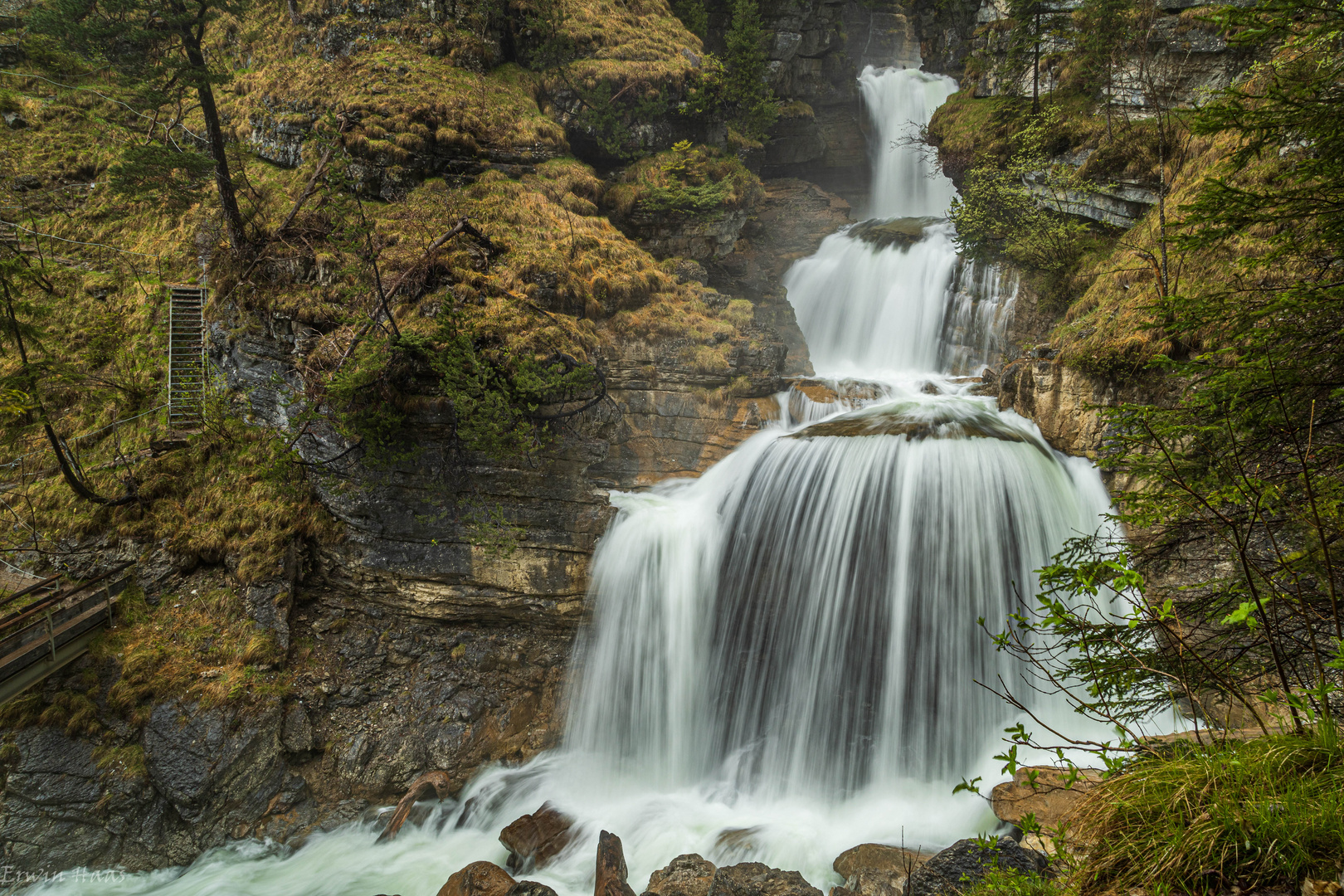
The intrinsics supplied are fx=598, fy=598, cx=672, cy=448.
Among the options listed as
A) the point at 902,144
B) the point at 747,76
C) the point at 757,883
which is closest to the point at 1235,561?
the point at 757,883

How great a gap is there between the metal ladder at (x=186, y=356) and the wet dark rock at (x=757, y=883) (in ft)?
37.1

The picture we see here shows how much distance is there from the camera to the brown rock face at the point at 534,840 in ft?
26.2

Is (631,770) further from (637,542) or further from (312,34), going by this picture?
(312,34)

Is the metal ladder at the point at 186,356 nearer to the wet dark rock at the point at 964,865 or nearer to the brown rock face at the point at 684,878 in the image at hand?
the brown rock face at the point at 684,878

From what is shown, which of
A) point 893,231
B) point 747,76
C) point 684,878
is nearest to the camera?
point 684,878

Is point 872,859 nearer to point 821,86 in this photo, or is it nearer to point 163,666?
point 163,666

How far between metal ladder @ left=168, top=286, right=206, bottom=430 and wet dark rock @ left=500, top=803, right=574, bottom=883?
29.4 ft

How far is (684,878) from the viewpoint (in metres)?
6.75

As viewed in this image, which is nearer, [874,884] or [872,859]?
[874,884]

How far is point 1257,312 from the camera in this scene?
392 centimetres

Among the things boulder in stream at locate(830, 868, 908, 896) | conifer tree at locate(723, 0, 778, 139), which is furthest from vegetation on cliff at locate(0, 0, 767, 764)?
boulder in stream at locate(830, 868, 908, 896)

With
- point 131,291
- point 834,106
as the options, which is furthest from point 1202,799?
point 834,106

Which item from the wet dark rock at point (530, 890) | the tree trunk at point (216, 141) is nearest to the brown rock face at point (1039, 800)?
the wet dark rock at point (530, 890)

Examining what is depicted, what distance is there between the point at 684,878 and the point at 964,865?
3.13 metres
